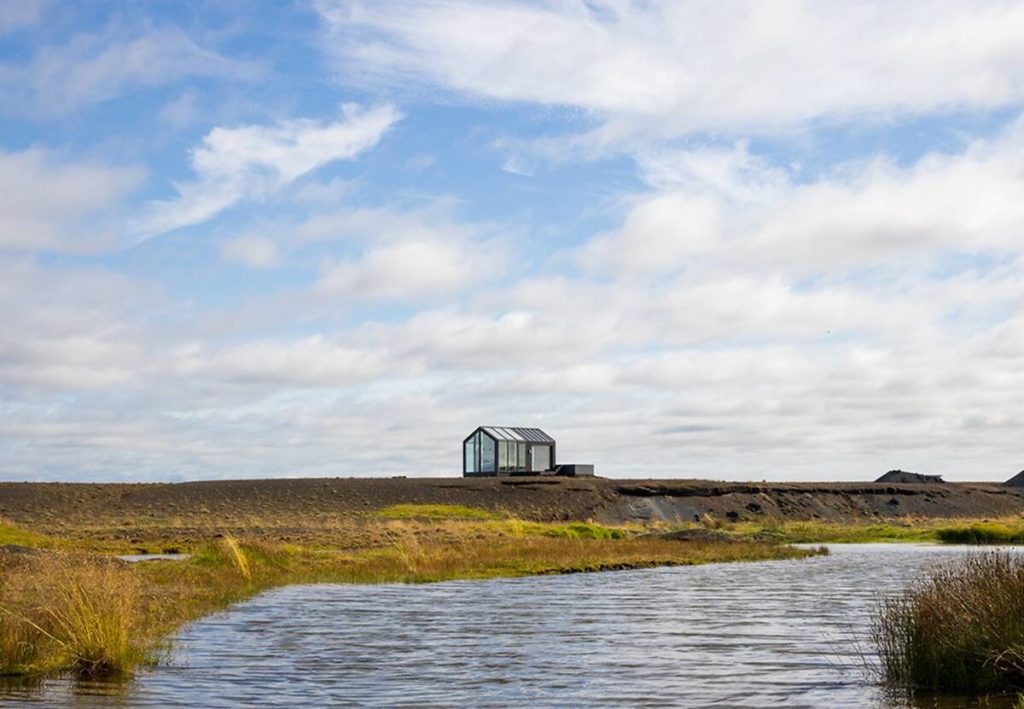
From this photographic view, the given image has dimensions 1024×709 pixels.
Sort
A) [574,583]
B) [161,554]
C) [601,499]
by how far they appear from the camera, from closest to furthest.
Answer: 1. [574,583]
2. [161,554]
3. [601,499]

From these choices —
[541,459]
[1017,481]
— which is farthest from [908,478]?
[541,459]

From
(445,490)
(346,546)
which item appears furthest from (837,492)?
(346,546)

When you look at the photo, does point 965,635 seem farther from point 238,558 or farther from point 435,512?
point 435,512

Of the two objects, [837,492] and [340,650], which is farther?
[837,492]

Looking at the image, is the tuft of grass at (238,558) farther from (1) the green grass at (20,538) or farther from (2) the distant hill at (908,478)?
(2) the distant hill at (908,478)

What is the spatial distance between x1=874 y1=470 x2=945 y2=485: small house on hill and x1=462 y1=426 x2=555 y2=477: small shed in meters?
44.1

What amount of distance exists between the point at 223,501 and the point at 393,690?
3113 inches

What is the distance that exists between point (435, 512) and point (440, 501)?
8.32 m

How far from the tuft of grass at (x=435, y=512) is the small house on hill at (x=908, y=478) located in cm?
6087

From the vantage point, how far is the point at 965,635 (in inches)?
675

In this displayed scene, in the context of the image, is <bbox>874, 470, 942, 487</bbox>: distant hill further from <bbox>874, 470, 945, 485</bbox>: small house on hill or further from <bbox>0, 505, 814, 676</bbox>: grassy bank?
<bbox>0, 505, 814, 676</bbox>: grassy bank

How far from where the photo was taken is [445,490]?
93375 millimetres

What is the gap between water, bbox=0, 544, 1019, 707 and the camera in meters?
17.5

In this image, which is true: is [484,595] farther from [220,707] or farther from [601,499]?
[601,499]
